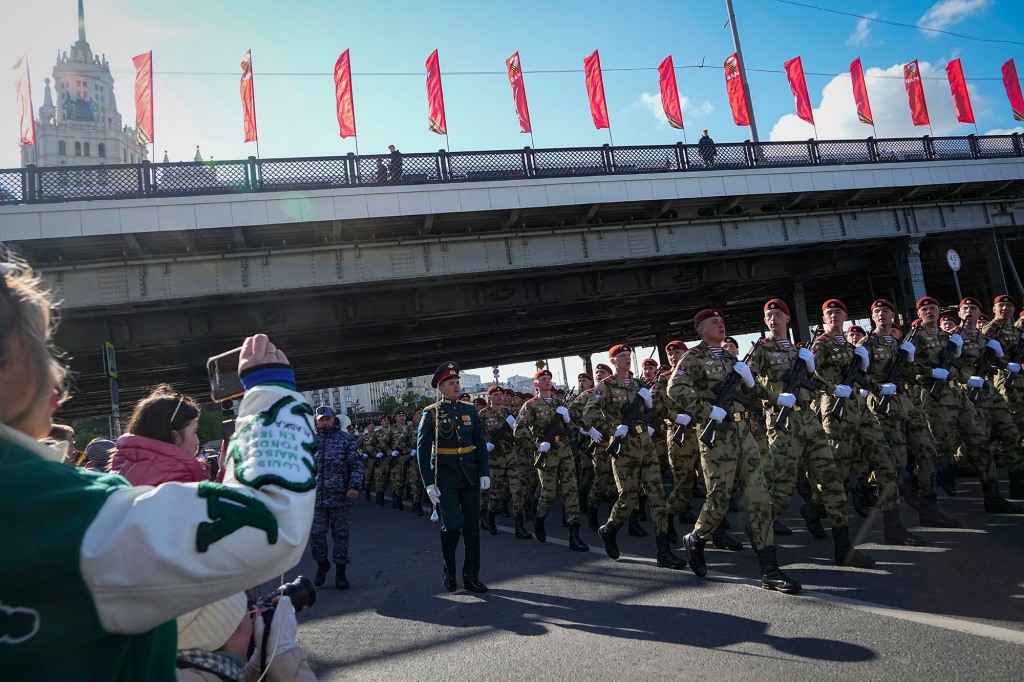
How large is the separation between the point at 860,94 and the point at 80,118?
5097 inches

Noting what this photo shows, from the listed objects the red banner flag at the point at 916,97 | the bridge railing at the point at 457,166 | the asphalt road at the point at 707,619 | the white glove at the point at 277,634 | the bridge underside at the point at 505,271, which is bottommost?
the asphalt road at the point at 707,619

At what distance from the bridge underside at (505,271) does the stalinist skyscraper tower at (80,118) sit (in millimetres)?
106097

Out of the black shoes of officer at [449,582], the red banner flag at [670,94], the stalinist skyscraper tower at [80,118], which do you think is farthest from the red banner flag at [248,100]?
the stalinist skyscraper tower at [80,118]

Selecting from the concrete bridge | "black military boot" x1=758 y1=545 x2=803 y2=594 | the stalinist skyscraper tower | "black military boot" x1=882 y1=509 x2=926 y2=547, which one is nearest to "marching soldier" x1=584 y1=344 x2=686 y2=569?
"black military boot" x1=758 y1=545 x2=803 y2=594

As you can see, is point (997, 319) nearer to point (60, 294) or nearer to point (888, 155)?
point (888, 155)

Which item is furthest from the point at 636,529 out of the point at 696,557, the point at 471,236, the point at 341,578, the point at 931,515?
the point at 471,236

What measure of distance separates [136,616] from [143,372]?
27.3m

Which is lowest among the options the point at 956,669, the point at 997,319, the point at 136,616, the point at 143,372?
the point at 956,669

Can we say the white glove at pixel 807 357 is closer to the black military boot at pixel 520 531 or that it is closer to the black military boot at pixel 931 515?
the black military boot at pixel 931 515

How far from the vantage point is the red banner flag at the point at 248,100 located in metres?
19.5

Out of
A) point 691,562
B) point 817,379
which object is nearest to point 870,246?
→ point 817,379

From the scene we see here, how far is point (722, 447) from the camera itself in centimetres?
580

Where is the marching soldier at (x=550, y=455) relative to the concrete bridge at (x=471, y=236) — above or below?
below

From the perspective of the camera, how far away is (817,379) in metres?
7.09
